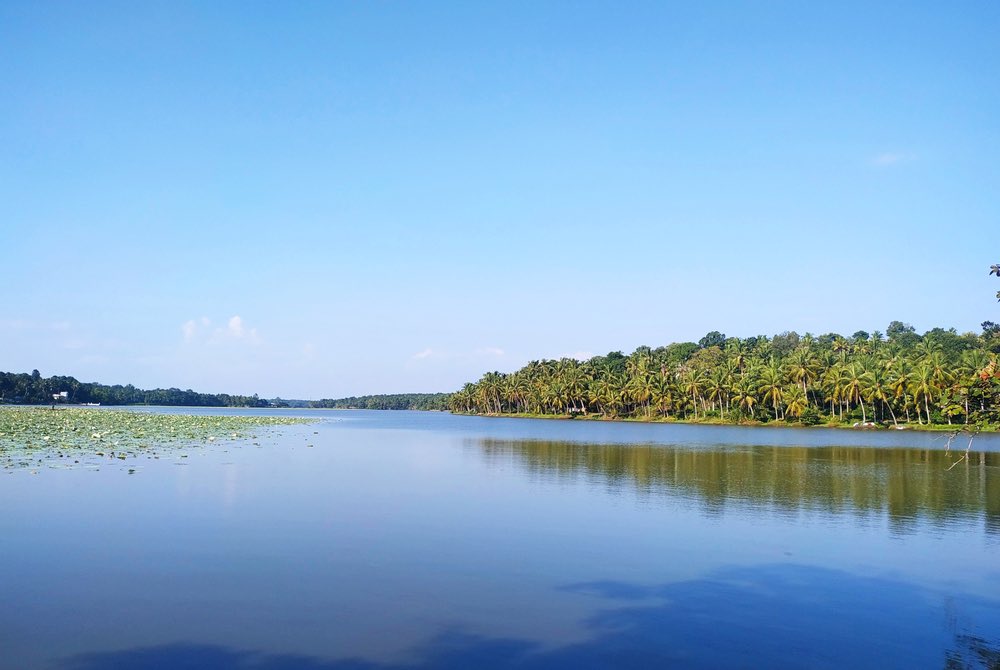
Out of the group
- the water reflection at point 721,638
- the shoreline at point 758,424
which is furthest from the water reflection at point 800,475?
the shoreline at point 758,424

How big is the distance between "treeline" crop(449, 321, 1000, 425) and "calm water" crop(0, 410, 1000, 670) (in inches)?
2061

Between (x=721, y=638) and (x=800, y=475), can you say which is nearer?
(x=721, y=638)

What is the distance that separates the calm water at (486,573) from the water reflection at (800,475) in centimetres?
32

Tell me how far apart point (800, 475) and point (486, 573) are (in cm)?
2601

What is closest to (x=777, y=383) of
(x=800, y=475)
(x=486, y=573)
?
(x=800, y=475)

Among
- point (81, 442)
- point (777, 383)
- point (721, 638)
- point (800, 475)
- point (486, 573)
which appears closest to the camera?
point (721, 638)

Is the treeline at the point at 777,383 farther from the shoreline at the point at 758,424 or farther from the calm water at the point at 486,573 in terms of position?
the calm water at the point at 486,573

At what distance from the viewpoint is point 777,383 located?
105750 mm

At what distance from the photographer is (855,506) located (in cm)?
2619

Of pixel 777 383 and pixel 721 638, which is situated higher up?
pixel 777 383

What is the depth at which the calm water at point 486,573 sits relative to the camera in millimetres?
11156

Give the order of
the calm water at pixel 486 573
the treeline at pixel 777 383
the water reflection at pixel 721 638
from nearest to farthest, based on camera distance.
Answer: the water reflection at pixel 721 638 < the calm water at pixel 486 573 < the treeline at pixel 777 383

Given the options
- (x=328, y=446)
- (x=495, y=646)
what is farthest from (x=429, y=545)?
(x=328, y=446)

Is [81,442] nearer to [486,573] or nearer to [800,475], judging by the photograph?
[486,573]
